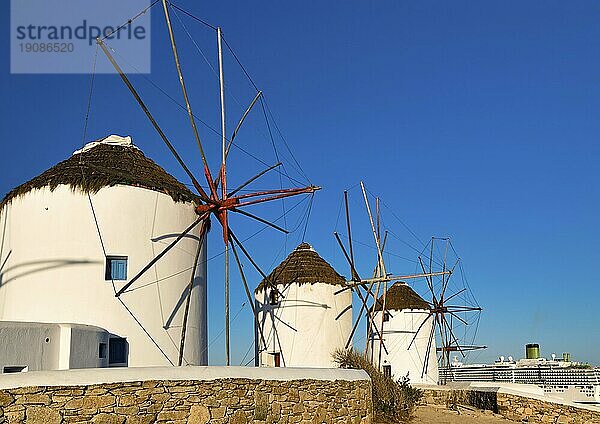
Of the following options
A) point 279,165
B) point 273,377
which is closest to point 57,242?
point 279,165

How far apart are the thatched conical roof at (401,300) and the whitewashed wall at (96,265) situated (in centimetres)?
1861

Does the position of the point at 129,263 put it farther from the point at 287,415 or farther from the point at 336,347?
the point at 336,347

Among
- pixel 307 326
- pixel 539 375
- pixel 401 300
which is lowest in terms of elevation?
pixel 539 375

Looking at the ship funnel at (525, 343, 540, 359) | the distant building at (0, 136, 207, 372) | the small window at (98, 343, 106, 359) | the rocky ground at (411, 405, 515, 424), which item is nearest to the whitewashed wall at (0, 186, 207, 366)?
the distant building at (0, 136, 207, 372)

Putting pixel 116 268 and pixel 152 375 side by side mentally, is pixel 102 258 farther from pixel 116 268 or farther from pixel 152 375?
pixel 152 375

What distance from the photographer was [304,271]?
27.0 meters

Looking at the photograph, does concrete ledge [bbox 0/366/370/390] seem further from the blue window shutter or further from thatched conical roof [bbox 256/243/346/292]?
thatched conical roof [bbox 256/243/346/292]

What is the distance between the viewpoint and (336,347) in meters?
26.5

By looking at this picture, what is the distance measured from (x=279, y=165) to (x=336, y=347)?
9.93 m

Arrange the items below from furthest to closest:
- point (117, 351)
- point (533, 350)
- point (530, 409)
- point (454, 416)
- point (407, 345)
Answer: point (533, 350) → point (407, 345) → point (530, 409) → point (454, 416) → point (117, 351)

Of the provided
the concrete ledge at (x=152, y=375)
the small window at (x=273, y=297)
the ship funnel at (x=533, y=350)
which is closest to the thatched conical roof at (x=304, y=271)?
the small window at (x=273, y=297)

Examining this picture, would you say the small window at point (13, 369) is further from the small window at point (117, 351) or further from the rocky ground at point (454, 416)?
the rocky ground at point (454, 416)

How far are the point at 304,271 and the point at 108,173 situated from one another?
1091 cm

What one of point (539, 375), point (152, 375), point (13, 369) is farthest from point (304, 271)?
point (539, 375)
